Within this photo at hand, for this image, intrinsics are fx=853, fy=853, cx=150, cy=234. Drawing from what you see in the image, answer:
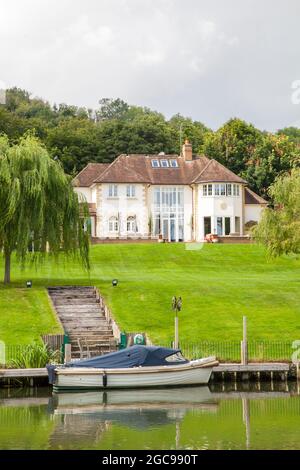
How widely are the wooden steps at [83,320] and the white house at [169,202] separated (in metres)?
41.0

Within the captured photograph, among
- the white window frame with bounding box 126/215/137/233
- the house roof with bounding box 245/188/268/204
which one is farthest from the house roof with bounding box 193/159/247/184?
the white window frame with bounding box 126/215/137/233

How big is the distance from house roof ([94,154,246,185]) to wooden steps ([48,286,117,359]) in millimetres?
43302

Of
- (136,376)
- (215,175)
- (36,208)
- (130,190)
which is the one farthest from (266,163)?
(136,376)

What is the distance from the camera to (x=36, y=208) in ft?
181

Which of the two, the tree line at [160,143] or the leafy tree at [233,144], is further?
the leafy tree at [233,144]

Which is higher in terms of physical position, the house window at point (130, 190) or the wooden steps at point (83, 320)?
the house window at point (130, 190)

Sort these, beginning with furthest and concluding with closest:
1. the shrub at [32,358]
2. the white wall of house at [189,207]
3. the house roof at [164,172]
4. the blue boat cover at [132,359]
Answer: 1. the white wall of house at [189,207]
2. the house roof at [164,172]
3. the shrub at [32,358]
4. the blue boat cover at [132,359]

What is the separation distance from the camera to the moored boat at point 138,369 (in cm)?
3994

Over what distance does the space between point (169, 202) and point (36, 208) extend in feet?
150

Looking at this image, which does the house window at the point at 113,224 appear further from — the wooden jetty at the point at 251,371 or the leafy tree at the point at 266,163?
the wooden jetty at the point at 251,371

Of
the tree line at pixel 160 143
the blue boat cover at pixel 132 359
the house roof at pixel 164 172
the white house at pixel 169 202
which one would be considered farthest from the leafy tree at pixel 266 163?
the blue boat cover at pixel 132 359

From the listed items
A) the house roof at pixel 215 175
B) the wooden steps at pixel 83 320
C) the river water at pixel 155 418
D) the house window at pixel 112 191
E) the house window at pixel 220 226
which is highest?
the house roof at pixel 215 175

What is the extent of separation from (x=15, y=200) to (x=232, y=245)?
1371 inches

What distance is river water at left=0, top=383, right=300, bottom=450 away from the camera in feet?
96.6
